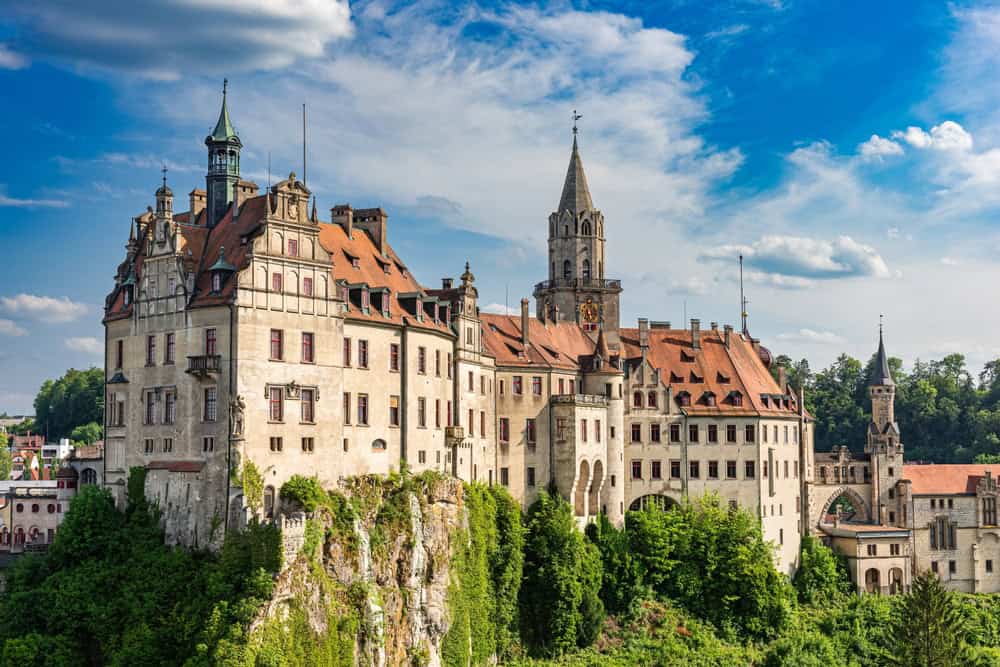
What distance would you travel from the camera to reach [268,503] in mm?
62000

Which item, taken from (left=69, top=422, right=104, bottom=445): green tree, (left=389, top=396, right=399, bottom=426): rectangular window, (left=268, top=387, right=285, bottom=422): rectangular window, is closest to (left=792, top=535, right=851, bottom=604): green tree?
(left=389, top=396, right=399, bottom=426): rectangular window

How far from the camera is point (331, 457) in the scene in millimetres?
65375

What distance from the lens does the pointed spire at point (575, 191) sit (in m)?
107

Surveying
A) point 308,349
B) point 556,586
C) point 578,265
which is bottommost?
point 556,586

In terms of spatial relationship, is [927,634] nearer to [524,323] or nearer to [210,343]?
[524,323]

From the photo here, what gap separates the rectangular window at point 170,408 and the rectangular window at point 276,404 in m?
5.53

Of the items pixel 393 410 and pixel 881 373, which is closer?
pixel 393 410

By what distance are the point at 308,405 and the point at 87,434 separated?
98385 millimetres

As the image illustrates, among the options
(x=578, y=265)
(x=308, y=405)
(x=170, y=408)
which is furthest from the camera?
(x=578, y=265)

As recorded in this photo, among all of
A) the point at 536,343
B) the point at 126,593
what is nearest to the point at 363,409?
the point at 126,593

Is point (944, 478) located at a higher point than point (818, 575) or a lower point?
higher

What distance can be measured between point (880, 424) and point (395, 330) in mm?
59559

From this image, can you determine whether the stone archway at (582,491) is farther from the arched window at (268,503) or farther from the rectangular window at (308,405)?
the arched window at (268,503)

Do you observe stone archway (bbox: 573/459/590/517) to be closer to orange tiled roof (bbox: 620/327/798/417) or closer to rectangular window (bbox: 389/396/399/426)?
orange tiled roof (bbox: 620/327/798/417)
